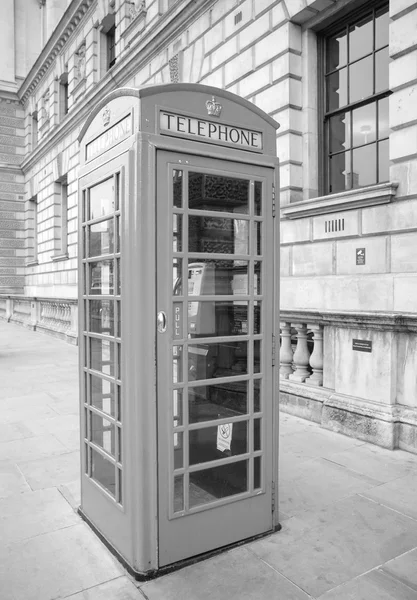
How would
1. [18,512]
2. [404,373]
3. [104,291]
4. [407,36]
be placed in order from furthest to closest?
[407,36], [404,373], [18,512], [104,291]

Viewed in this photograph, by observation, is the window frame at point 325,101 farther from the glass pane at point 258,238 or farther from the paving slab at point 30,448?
the paving slab at point 30,448

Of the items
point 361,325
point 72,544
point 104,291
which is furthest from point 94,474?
point 361,325

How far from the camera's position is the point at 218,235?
9.54 ft

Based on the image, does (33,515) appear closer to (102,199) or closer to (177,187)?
(102,199)

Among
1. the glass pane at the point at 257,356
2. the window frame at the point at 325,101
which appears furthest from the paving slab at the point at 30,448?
the window frame at the point at 325,101

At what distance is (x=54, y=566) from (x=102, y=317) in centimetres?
143

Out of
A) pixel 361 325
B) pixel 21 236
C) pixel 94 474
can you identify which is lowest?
pixel 94 474

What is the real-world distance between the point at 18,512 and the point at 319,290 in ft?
17.2

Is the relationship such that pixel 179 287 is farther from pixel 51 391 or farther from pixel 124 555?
pixel 51 391

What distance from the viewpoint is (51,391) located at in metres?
7.49

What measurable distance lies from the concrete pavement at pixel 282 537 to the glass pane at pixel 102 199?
6.65ft

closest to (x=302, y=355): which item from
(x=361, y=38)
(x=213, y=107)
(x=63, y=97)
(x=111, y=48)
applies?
(x=213, y=107)

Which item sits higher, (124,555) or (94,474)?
(94,474)

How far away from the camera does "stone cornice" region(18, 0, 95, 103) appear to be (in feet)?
55.8
